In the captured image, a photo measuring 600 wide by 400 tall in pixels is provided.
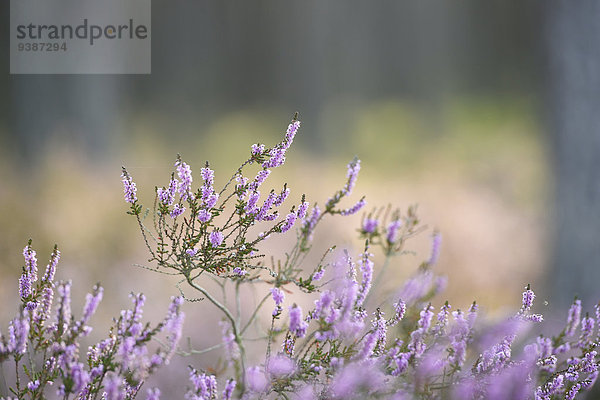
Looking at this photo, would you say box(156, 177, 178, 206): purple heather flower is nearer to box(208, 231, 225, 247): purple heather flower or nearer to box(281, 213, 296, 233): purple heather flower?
box(208, 231, 225, 247): purple heather flower

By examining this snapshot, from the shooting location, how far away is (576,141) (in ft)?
13.7

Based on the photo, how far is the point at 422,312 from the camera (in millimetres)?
1234

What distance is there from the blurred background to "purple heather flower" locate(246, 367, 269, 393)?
310mm

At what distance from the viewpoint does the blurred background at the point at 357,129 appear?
4371 millimetres

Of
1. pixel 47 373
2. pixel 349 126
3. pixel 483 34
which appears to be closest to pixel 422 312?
pixel 47 373

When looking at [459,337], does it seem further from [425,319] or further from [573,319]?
[573,319]

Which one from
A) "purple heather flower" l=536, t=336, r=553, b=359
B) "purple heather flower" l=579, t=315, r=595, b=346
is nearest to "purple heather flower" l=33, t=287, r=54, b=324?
"purple heather flower" l=536, t=336, r=553, b=359

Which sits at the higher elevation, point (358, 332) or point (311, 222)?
point (311, 222)

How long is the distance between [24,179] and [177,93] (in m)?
5.64

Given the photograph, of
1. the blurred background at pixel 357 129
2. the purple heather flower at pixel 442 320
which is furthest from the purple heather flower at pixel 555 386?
the blurred background at pixel 357 129

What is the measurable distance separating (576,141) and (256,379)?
141 inches

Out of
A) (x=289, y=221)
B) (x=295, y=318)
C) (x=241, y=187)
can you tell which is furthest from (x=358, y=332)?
(x=241, y=187)

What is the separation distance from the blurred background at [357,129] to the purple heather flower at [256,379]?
31cm

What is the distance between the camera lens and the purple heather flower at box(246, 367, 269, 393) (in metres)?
1.16
